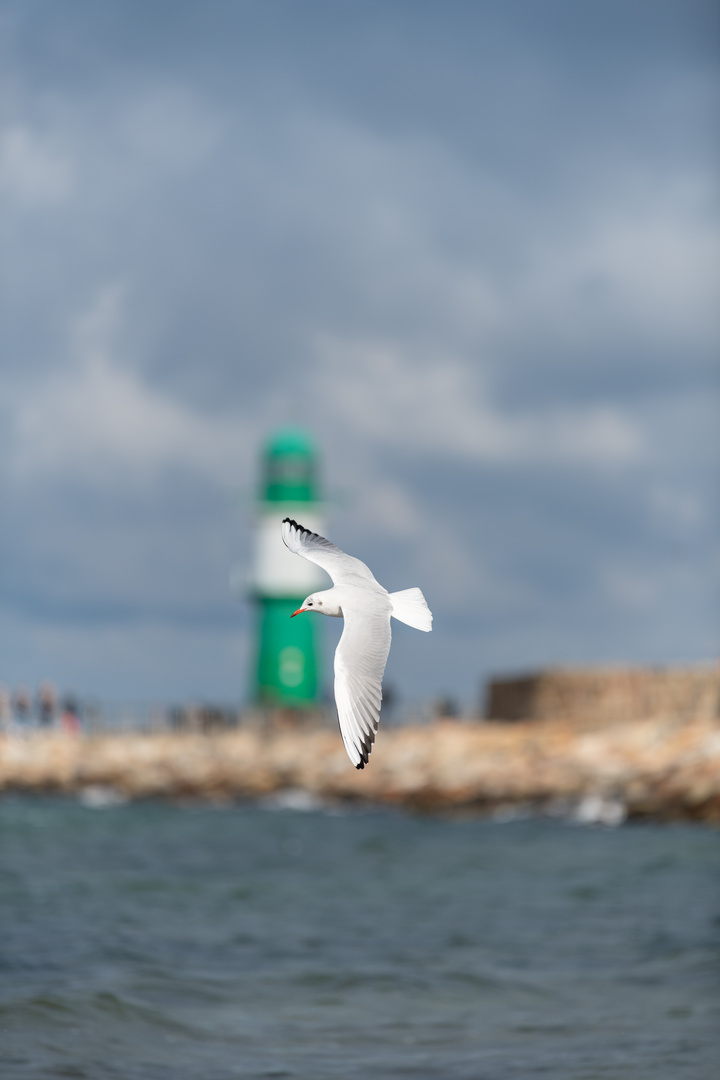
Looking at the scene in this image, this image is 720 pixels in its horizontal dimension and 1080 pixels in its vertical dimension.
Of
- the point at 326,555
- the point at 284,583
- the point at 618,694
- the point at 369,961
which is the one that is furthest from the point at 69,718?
the point at 326,555

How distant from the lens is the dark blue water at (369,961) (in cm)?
925

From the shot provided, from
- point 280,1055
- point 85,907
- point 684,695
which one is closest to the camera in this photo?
point 280,1055

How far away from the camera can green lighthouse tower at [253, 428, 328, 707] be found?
3850 cm

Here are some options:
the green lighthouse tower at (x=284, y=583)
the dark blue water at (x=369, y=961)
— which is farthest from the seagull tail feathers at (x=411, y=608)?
the green lighthouse tower at (x=284, y=583)

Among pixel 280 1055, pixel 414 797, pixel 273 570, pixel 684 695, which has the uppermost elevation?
pixel 273 570

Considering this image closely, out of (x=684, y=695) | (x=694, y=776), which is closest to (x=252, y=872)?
(x=694, y=776)

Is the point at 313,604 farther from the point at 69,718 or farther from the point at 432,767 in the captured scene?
the point at 69,718

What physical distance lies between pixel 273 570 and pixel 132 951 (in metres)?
26.0

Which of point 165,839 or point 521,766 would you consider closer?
point 165,839

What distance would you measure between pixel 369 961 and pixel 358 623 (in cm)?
982

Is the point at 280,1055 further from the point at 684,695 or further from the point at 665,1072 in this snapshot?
the point at 684,695

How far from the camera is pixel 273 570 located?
126ft

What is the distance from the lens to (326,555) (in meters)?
3.48

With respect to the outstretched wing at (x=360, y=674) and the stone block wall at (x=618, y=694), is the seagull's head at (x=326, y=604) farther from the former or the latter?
the stone block wall at (x=618, y=694)
